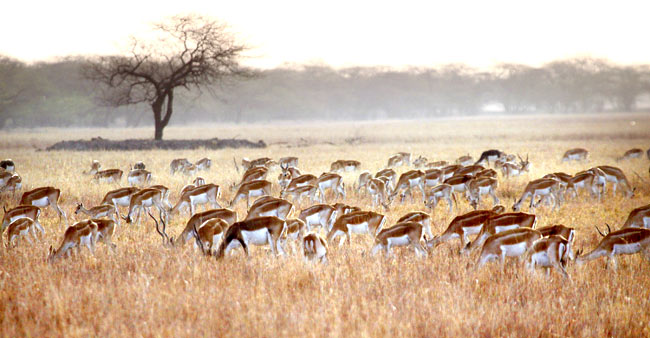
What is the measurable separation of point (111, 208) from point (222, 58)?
108ft

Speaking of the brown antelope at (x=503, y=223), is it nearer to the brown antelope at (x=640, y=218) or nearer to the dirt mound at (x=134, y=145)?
the brown antelope at (x=640, y=218)

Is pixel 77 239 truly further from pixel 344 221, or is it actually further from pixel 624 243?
pixel 624 243

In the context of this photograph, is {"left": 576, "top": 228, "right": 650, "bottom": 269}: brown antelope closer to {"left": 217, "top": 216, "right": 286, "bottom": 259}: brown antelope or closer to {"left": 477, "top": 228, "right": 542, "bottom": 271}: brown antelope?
{"left": 477, "top": 228, "right": 542, "bottom": 271}: brown antelope

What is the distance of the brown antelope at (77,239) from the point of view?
29.3 feet

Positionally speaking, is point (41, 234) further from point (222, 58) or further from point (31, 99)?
point (31, 99)

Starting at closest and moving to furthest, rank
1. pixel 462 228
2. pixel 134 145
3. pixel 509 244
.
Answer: pixel 509 244 < pixel 462 228 < pixel 134 145

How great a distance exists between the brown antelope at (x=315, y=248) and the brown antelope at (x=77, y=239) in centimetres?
365

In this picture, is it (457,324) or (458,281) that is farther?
(458,281)

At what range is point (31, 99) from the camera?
100 metres

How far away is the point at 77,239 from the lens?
900 cm

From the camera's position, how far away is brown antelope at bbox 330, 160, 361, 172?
72.5ft

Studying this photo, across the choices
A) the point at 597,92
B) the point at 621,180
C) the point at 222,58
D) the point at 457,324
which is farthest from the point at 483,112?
the point at 457,324

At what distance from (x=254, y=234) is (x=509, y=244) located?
3975mm

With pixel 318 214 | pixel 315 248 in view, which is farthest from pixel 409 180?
pixel 315 248
